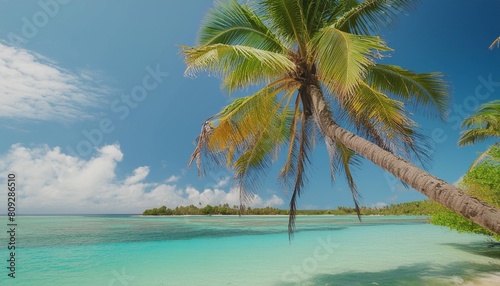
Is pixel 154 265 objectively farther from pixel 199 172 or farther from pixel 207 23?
pixel 207 23

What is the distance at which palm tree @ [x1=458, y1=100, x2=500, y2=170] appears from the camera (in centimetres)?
1085

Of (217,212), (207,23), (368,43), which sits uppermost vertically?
(207,23)

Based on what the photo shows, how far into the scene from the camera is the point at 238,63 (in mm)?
5543

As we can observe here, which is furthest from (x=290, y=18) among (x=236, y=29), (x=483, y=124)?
(x=483, y=124)

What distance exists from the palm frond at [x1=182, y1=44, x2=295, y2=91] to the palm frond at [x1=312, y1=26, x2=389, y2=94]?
0.51 m

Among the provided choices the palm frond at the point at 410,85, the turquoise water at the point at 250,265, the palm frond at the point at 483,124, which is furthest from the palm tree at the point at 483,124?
the palm frond at the point at 410,85

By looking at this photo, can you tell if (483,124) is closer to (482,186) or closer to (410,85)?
(482,186)

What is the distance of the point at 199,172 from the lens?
4898mm

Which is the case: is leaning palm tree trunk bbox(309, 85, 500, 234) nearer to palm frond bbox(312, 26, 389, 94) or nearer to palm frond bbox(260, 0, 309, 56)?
palm frond bbox(312, 26, 389, 94)

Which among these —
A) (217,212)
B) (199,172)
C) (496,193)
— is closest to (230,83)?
(199,172)

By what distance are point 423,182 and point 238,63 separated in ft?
11.7

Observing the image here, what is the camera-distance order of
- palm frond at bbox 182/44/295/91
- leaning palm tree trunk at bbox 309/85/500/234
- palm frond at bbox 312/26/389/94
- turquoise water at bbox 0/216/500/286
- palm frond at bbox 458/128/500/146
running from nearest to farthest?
leaning palm tree trunk at bbox 309/85/500/234
palm frond at bbox 312/26/389/94
palm frond at bbox 182/44/295/91
turquoise water at bbox 0/216/500/286
palm frond at bbox 458/128/500/146

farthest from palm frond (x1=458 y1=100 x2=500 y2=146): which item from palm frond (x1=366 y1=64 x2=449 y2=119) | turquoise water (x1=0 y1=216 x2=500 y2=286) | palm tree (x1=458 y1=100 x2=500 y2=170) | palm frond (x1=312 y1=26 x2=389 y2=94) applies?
palm frond (x1=312 y1=26 x2=389 y2=94)

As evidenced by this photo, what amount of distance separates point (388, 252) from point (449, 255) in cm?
215
